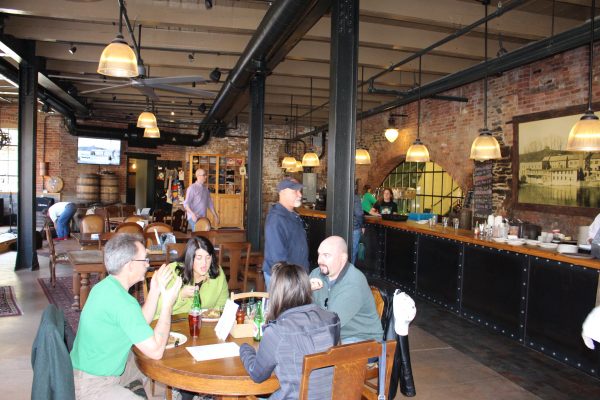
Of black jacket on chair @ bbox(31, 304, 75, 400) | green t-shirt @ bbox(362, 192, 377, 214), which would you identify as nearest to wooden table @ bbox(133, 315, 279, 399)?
black jacket on chair @ bbox(31, 304, 75, 400)

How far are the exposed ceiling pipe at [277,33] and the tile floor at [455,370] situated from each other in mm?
3603

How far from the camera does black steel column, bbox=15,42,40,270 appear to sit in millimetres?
8523

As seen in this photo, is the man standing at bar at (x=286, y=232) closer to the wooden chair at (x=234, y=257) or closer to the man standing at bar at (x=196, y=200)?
the wooden chair at (x=234, y=257)

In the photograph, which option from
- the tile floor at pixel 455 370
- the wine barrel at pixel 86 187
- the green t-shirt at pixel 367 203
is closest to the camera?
the tile floor at pixel 455 370

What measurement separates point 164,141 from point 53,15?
32.1 ft

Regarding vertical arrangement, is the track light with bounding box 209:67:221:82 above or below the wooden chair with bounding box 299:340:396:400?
above

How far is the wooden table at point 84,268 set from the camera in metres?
5.39

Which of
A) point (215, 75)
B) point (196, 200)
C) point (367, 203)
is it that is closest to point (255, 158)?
point (196, 200)

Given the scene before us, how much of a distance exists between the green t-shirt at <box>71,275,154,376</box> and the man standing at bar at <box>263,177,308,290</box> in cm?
172

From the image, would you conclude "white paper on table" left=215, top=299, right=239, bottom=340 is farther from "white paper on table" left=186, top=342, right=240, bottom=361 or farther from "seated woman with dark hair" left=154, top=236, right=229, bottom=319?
"seated woman with dark hair" left=154, top=236, right=229, bottom=319

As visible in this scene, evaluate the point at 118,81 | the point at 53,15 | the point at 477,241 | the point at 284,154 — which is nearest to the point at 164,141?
the point at 284,154

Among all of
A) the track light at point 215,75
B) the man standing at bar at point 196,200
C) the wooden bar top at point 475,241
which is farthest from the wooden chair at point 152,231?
the wooden bar top at point 475,241

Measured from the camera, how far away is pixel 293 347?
221cm

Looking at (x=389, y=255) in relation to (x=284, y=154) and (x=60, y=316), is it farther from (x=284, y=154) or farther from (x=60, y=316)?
(x=284, y=154)
